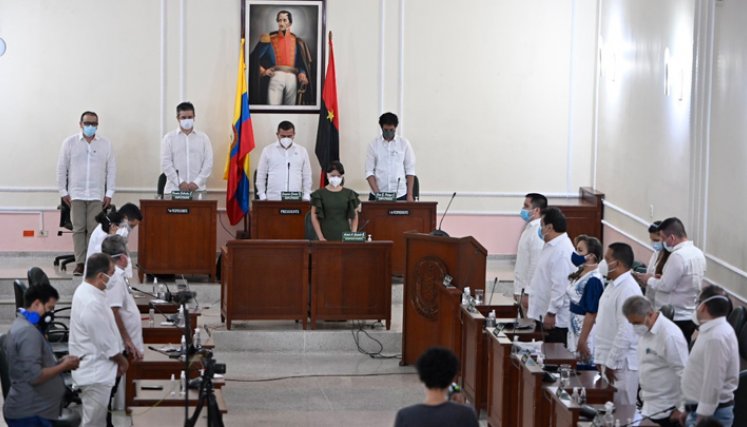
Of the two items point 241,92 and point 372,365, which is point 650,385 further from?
point 241,92

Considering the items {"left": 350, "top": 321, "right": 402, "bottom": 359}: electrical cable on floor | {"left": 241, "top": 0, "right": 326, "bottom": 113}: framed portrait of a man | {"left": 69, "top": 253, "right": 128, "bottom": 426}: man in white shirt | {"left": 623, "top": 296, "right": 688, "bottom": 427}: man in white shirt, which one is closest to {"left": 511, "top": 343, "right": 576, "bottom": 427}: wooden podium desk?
{"left": 623, "top": 296, "right": 688, "bottom": 427}: man in white shirt

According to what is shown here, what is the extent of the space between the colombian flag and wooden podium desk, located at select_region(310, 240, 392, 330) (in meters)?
2.69

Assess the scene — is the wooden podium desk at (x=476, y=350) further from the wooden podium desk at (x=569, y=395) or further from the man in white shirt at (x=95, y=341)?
the man in white shirt at (x=95, y=341)

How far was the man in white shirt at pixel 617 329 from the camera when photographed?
7.88 meters

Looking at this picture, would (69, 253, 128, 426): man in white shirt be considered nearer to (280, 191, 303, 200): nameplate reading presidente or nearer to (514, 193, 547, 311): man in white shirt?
(514, 193, 547, 311): man in white shirt

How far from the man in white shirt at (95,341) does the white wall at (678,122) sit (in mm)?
4935

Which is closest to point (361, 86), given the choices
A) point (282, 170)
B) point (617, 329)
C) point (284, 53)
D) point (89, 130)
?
point (284, 53)

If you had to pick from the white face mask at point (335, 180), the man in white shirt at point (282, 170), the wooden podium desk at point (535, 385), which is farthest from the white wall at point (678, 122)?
the man in white shirt at point (282, 170)

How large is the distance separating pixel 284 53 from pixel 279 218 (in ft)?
7.57

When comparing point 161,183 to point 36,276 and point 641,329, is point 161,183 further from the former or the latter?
point 641,329

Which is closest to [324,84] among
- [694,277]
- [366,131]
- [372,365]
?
[366,131]

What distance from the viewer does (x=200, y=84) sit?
1437 cm

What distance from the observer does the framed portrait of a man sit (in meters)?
14.3

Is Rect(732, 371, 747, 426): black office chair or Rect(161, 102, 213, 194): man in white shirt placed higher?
Rect(161, 102, 213, 194): man in white shirt
